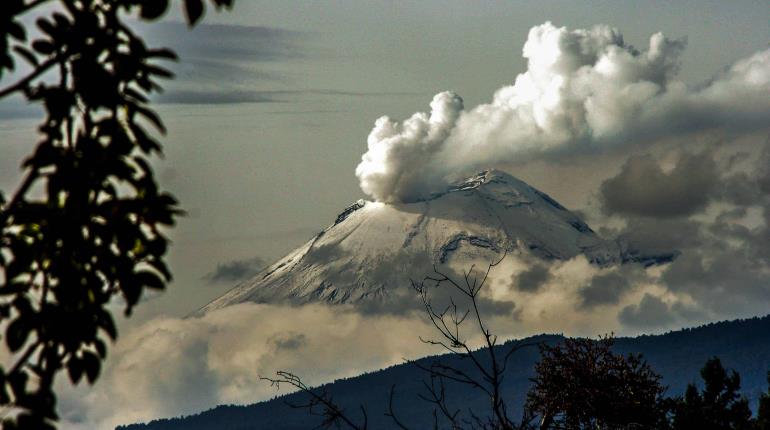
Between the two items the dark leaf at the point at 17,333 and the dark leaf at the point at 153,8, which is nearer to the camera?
the dark leaf at the point at 153,8

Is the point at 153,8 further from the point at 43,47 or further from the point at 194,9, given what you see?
the point at 43,47

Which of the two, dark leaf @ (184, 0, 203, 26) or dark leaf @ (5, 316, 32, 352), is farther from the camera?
dark leaf @ (5, 316, 32, 352)

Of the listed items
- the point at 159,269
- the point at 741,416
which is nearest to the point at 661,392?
the point at 741,416

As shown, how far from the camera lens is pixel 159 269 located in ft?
18.8

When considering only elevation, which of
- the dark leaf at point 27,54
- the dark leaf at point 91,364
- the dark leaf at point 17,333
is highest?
the dark leaf at point 27,54

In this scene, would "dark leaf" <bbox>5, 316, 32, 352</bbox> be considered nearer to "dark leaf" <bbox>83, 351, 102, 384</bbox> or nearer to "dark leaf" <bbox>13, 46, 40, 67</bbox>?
"dark leaf" <bbox>83, 351, 102, 384</bbox>

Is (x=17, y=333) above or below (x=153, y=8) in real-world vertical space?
below

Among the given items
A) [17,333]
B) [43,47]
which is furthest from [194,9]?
[17,333]

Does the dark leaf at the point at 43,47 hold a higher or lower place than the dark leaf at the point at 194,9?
lower

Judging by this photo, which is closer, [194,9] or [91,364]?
[194,9]

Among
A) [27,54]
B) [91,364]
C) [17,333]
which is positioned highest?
[27,54]

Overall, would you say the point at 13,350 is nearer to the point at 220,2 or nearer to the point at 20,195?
the point at 20,195

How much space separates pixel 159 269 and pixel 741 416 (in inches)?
2373

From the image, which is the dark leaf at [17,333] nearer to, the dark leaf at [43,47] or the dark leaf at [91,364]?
the dark leaf at [91,364]
